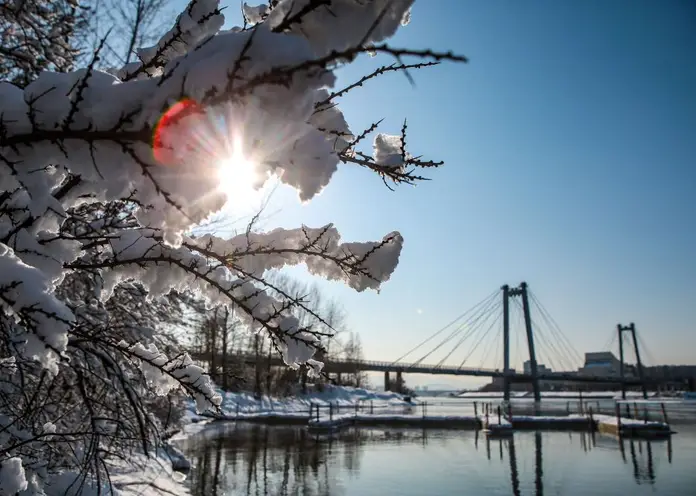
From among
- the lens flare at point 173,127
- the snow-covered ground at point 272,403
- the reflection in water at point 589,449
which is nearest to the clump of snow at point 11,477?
the lens flare at point 173,127

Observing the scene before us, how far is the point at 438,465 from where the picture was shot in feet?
42.4

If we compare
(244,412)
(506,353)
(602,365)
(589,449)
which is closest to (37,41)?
(589,449)

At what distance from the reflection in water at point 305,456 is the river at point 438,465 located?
0.09 ft

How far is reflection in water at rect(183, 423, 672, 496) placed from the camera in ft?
34.5

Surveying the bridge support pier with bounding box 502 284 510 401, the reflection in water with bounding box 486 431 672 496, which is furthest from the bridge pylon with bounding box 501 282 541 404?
the reflection in water with bounding box 486 431 672 496

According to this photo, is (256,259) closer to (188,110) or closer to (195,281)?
(195,281)

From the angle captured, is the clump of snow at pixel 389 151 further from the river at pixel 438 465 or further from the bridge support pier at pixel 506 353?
the bridge support pier at pixel 506 353

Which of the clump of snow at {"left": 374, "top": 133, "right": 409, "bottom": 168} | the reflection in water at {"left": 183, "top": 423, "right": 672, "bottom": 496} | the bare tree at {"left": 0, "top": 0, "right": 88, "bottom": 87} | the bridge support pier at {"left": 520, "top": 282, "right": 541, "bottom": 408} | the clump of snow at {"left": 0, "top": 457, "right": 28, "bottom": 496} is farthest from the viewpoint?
the bridge support pier at {"left": 520, "top": 282, "right": 541, "bottom": 408}

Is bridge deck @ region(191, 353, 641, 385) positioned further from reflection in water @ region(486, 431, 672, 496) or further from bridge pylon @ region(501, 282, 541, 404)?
reflection in water @ region(486, 431, 672, 496)

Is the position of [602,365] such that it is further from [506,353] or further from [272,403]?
[272,403]

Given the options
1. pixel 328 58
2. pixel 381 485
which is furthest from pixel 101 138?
pixel 381 485

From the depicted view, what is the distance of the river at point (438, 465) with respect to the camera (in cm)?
1022

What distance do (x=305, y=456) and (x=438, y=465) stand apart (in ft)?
13.0

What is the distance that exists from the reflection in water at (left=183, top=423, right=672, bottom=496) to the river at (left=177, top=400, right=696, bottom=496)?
27 mm
